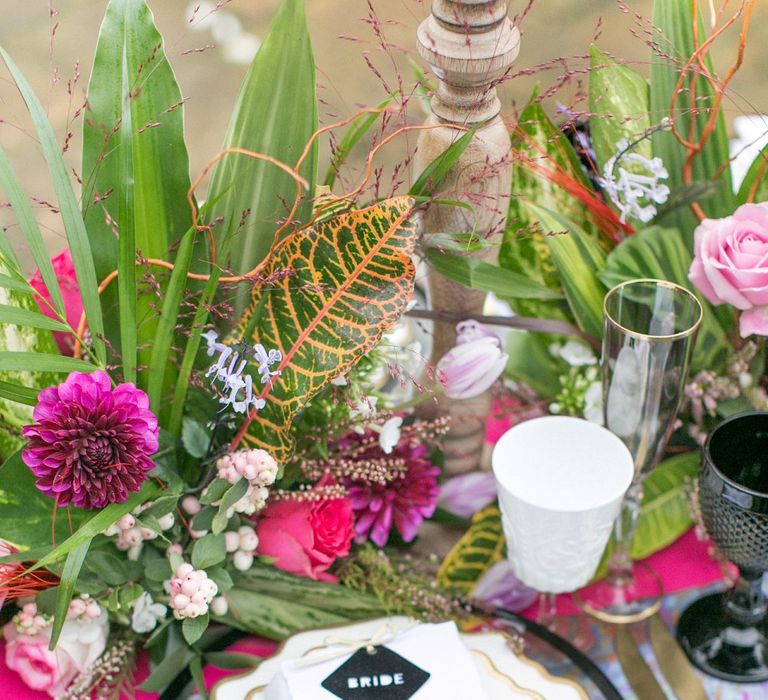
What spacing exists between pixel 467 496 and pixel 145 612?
0.28 meters

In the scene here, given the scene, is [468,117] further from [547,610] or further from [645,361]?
[547,610]

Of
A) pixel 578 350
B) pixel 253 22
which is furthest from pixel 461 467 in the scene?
pixel 253 22

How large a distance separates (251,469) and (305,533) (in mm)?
104

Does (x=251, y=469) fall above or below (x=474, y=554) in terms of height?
above

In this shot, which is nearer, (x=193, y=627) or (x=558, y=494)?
(x=193, y=627)

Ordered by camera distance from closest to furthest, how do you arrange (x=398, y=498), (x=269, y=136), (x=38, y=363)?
(x=38, y=363) → (x=269, y=136) → (x=398, y=498)

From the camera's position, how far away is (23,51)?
2119 millimetres

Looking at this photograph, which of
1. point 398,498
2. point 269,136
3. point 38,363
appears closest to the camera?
point 38,363

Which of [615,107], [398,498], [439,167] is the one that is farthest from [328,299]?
[615,107]

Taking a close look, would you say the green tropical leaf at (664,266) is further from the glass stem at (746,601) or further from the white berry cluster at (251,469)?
the white berry cluster at (251,469)

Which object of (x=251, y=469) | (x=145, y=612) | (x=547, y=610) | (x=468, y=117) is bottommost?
(x=547, y=610)

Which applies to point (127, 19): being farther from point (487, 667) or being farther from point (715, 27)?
point (487, 667)

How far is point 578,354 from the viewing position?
81 centimetres

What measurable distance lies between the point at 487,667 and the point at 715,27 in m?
0.48
